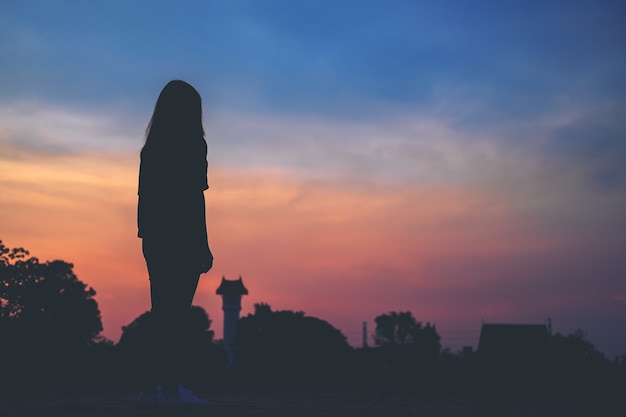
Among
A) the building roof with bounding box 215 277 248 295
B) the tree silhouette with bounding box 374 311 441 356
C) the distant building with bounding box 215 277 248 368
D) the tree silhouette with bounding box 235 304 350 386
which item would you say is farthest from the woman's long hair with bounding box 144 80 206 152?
the tree silhouette with bounding box 374 311 441 356

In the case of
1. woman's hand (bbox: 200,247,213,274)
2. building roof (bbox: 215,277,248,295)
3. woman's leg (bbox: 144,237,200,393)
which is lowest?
woman's leg (bbox: 144,237,200,393)

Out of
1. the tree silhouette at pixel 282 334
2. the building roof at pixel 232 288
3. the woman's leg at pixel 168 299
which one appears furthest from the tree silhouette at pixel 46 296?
the woman's leg at pixel 168 299

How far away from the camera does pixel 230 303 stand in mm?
105938

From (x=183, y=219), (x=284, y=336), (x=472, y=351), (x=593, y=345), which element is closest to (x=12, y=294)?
(x=284, y=336)

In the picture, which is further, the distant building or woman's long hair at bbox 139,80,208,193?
the distant building

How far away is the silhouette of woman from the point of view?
6582 millimetres

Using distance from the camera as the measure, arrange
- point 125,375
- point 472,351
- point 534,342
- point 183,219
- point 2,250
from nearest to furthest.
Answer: point 183,219 < point 125,375 < point 472,351 < point 534,342 < point 2,250

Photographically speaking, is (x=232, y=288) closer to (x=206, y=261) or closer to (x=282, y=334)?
(x=282, y=334)

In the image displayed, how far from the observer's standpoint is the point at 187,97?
22.0 feet

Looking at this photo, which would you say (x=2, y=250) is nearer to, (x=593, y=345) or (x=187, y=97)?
(x=187, y=97)

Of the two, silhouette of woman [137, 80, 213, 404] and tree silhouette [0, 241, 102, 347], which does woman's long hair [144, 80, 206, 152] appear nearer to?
silhouette of woman [137, 80, 213, 404]

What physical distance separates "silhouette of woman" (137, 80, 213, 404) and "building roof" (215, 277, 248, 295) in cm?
10083

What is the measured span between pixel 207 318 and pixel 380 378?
111 meters

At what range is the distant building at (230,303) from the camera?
9919 cm
